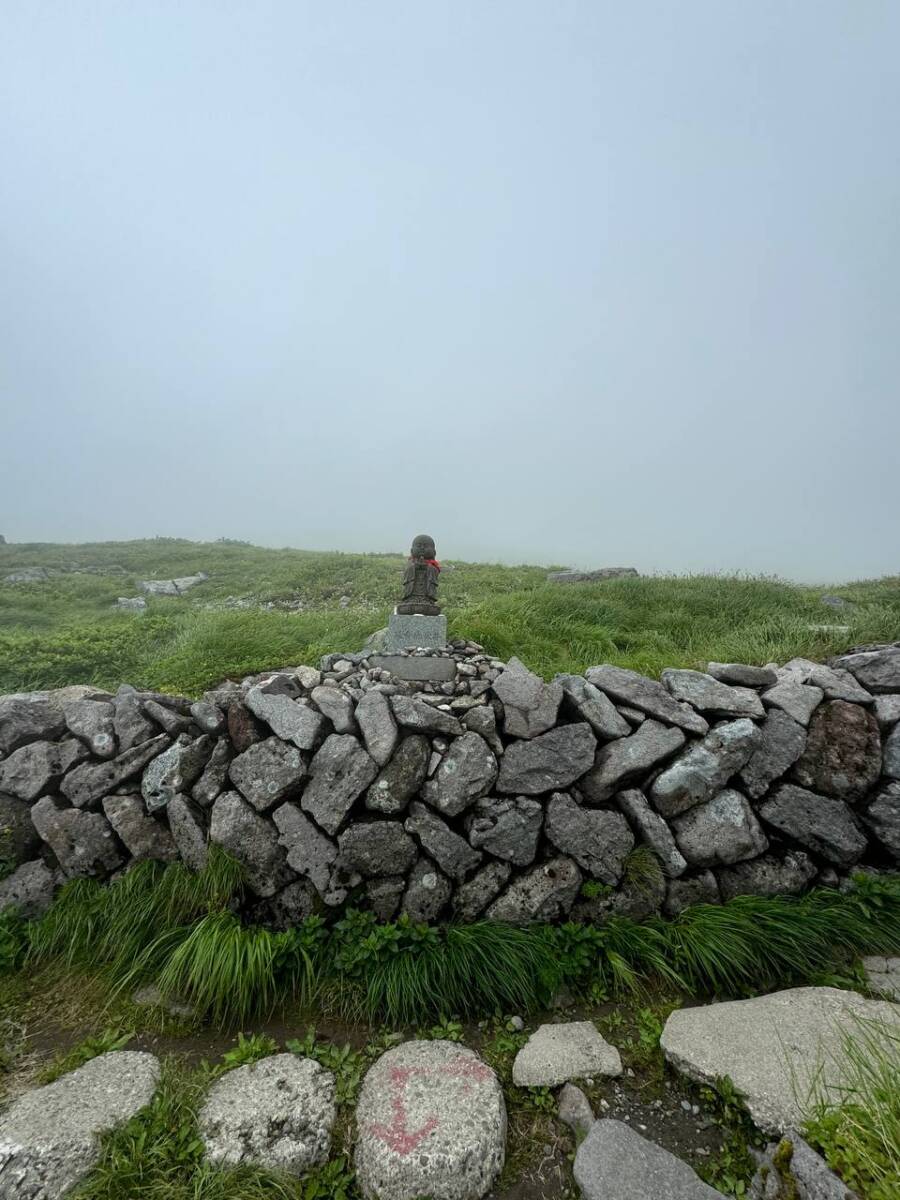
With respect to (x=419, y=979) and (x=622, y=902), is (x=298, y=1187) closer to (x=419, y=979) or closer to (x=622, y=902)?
(x=419, y=979)

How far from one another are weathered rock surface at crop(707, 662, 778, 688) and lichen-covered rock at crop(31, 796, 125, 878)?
5464 mm

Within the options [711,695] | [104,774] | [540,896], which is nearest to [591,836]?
[540,896]

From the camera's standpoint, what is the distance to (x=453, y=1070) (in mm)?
2928

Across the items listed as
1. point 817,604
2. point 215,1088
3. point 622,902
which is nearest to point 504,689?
point 622,902

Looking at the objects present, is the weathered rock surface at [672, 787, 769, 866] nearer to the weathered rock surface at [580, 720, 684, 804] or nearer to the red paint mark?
the weathered rock surface at [580, 720, 684, 804]

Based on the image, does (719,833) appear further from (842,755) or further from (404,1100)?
(404,1100)

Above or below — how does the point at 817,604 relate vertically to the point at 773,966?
above

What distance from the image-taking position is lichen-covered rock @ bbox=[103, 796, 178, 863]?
3.97 meters

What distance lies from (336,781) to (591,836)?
6.74ft

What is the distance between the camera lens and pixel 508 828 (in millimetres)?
4004

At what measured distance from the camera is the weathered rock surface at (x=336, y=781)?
395cm

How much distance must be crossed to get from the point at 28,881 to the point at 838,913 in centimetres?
622

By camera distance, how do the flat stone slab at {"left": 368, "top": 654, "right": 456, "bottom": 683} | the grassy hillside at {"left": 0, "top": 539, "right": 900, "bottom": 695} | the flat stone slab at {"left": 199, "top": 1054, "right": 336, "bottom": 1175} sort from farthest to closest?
the grassy hillside at {"left": 0, "top": 539, "right": 900, "bottom": 695} → the flat stone slab at {"left": 368, "top": 654, "right": 456, "bottom": 683} → the flat stone slab at {"left": 199, "top": 1054, "right": 336, "bottom": 1175}

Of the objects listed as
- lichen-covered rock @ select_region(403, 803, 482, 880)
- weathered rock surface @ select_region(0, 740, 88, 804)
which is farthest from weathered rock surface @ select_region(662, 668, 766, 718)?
weathered rock surface @ select_region(0, 740, 88, 804)
